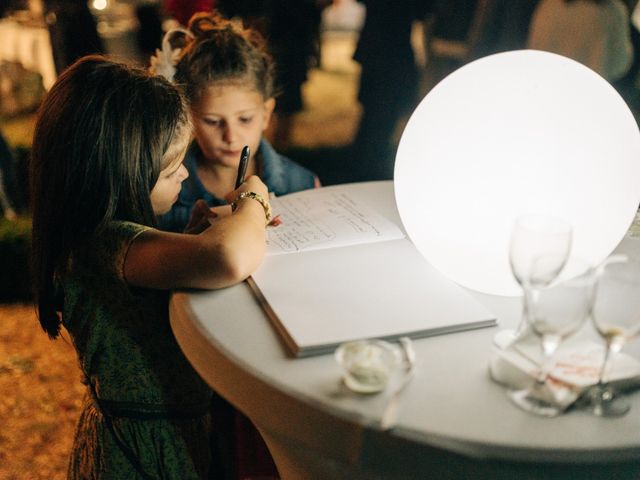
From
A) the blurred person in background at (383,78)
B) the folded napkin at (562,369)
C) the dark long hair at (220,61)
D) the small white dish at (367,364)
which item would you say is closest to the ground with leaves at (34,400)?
the dark long hair at (220,61)

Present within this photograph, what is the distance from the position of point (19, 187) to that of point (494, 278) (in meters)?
Result: 3.23

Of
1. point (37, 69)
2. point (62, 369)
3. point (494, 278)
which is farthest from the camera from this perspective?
point (37, 69)

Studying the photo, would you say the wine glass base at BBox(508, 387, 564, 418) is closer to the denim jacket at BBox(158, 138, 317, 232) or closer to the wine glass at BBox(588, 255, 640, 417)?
the wine glass at BBox(588, 255, 640, 417)

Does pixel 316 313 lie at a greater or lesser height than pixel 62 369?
greater

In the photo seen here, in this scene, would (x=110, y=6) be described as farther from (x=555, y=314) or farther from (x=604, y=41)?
(x=555, y=314)

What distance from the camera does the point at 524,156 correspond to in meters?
0.97

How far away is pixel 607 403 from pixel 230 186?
1.38 metres

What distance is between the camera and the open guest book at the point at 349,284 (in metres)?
1.00

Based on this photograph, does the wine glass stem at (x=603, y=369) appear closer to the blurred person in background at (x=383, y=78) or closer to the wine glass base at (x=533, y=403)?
the wine glass base at (x=533, y=403)

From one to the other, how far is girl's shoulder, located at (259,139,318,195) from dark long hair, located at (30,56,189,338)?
0.71m

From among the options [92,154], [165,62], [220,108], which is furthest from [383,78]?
[92,154]

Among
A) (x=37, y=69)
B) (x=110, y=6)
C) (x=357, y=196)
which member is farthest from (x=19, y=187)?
(x=357, y=196)

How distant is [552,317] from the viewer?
0.83 meters

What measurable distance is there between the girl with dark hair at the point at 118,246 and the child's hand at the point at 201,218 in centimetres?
Result: 8
